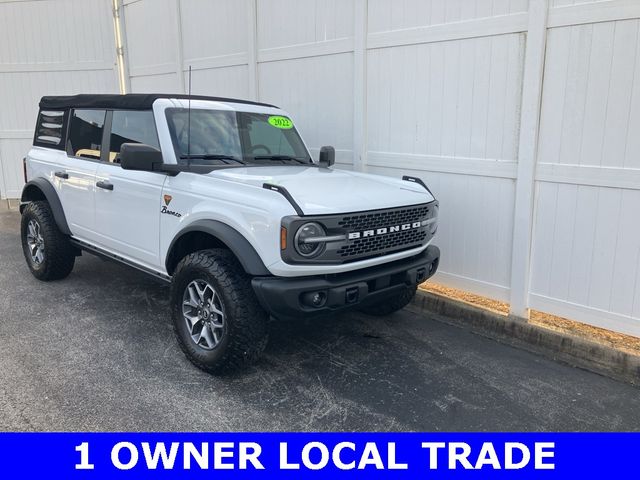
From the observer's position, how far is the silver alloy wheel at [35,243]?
5.71 meters

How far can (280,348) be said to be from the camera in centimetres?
423

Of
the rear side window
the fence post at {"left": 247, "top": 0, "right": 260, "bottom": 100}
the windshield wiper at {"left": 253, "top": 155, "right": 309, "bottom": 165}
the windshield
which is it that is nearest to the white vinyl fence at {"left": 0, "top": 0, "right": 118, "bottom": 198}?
the fence post at {"left": 247, "top": 0, "right": 260, "bottom": 100}

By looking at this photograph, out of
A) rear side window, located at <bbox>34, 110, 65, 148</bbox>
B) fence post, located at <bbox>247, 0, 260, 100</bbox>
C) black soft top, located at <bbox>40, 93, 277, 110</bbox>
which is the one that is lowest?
rear side window, located at <bbox>34, 110, 65, 148</bbox>

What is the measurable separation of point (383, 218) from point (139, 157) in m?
1.78

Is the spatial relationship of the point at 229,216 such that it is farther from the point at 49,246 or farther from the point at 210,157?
the point at 49,246

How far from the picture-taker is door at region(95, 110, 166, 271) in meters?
4.22

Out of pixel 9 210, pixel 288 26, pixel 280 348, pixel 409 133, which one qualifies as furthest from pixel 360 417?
pixel 9 210

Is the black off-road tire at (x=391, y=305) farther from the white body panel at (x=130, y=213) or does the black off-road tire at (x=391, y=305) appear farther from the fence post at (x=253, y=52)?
the fence post at (x=253, y=52)

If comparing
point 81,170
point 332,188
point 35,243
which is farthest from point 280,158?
point 35,243

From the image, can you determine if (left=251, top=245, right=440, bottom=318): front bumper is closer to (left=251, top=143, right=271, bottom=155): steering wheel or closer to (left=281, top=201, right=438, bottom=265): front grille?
(left=281, top=201, right=438, bottom=265): front grille

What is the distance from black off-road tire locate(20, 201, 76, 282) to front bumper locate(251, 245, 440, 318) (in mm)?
3108

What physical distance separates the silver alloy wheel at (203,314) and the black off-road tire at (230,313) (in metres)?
0.05

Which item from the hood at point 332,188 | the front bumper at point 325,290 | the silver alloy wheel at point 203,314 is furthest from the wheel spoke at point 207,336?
the hood at point 332,188

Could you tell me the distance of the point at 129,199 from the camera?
14.5 feet
